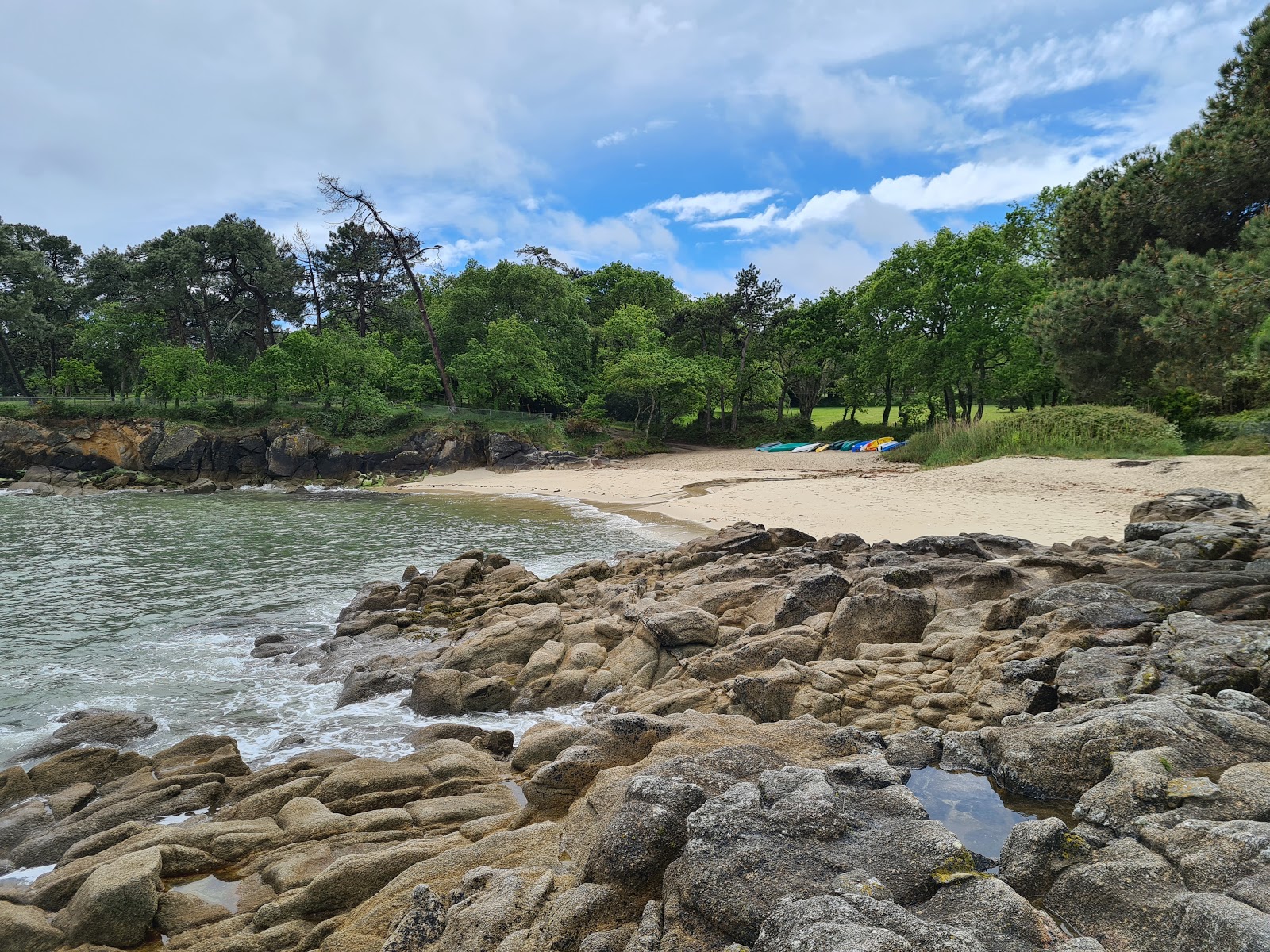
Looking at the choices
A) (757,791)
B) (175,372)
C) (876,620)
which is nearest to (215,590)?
(876,620)

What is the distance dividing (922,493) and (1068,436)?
8309mm

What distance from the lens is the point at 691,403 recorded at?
162ft

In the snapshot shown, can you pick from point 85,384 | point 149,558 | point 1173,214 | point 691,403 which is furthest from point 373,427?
point 1173,214

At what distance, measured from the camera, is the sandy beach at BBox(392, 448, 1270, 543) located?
16.1 meters

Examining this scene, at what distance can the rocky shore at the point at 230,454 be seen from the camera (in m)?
41.7

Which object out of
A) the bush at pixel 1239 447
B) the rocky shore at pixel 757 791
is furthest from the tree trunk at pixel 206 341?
the bush at pixel 1239 447

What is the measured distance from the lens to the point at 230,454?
4272cm

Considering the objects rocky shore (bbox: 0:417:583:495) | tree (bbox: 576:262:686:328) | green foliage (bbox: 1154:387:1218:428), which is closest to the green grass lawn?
tree (bbox: 576:262:686:328)

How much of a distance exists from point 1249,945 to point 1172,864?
2.78 ft

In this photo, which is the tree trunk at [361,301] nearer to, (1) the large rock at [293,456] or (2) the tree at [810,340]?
(1) the large rock at [293,456]

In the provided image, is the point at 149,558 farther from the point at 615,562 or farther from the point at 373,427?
the point at 373,427

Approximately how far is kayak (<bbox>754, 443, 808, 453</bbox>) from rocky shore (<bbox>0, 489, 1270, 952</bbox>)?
3395 centimetres

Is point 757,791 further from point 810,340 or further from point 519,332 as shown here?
point 810,340

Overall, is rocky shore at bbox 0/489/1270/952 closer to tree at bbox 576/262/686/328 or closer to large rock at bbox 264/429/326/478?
large rock at bbox 264/429/326/478
